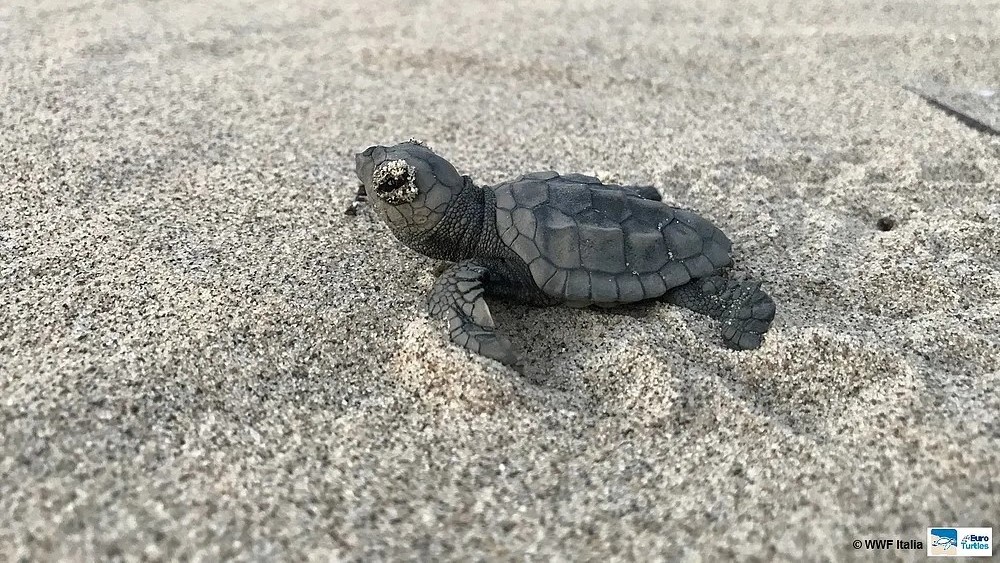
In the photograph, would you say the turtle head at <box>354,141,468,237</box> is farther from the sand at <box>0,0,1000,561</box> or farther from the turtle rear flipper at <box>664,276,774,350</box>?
the turtle rear flipper at <box>664,276,774,350</box>

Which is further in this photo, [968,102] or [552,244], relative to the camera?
[968,102]

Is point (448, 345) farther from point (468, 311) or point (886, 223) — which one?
point (886, 223)

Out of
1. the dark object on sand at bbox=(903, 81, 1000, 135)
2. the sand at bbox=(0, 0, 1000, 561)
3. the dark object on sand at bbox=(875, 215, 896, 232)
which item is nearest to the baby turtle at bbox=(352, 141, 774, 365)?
the sand at bbox=(0, 0, 1000, 561)

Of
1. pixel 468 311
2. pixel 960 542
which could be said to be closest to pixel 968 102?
pixel 960 542

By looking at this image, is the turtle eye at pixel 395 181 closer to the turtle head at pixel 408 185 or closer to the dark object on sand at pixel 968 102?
the turtle head at pixel 408 185

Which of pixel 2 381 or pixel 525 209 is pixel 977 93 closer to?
pixel 525 209

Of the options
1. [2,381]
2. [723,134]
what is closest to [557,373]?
[2,381]
